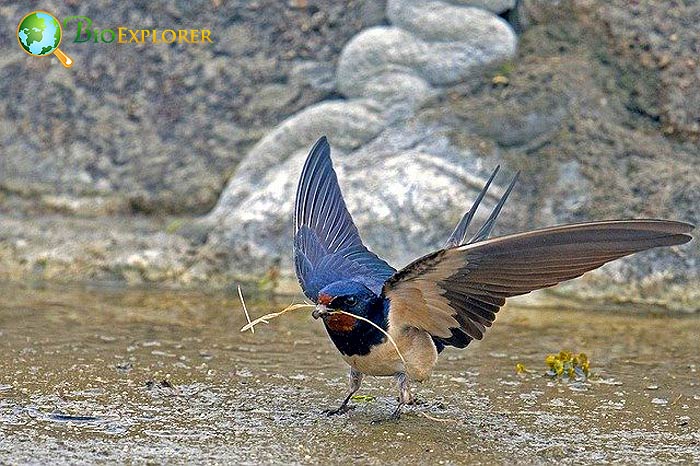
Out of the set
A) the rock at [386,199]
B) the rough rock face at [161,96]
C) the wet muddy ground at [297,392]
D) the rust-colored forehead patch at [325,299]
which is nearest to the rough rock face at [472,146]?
the rock at [386,199]

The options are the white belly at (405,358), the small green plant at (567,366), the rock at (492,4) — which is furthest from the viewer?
the rock at (492,4)

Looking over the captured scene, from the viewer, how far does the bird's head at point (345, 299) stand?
3428 millimetres

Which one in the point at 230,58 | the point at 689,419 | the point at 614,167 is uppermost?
the point at 230,58

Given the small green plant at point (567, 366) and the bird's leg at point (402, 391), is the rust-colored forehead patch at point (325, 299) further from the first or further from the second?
the small green plant at point (567, 366)

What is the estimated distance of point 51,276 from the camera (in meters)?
6.36

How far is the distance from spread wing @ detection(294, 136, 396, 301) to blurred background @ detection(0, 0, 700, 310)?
1.82 meters

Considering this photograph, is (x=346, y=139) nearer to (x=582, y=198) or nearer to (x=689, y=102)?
(x=582, y=198)

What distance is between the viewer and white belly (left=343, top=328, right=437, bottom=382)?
359cm

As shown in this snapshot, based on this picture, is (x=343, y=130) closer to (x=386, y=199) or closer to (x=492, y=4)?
(x=386, y=199)

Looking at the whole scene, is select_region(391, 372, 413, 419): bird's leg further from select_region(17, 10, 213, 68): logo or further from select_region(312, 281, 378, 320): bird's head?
select_region(17, 10, 213, 68): logo

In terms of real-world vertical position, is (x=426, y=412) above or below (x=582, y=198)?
below

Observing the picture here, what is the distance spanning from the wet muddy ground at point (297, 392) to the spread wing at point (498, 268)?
1.32ft

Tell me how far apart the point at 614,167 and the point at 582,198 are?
11.7 inches

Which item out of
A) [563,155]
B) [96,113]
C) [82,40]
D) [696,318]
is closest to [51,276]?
[96,113]
